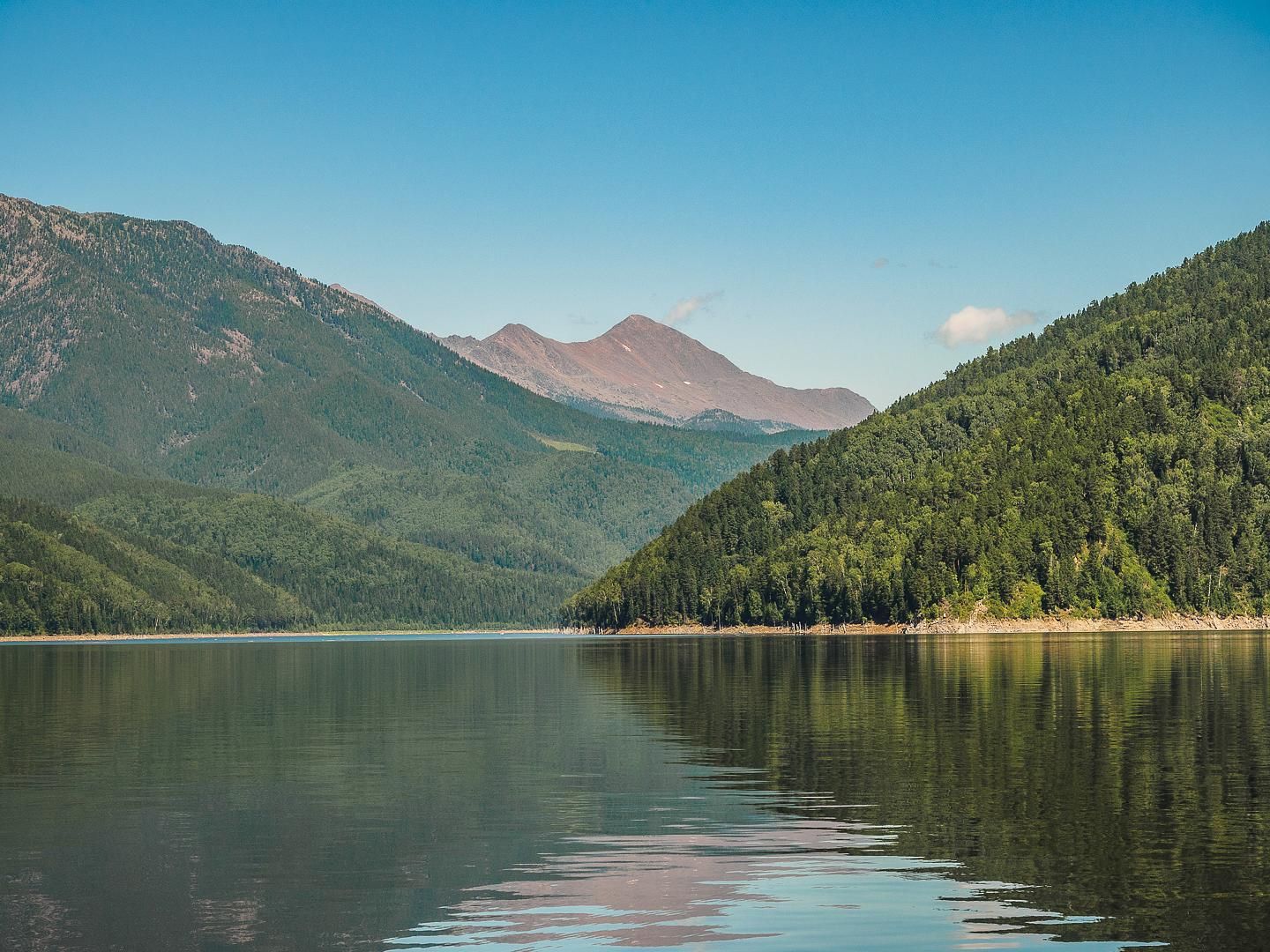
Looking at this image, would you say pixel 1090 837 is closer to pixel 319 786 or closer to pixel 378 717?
pixel 319 786

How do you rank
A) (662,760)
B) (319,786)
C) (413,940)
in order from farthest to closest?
(662,760) → (319,786) → (413,940)

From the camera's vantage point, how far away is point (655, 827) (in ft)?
186

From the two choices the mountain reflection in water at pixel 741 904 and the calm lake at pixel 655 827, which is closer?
the mountain reflection in water at pixel 741 904

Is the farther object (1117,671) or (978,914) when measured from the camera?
(1117,671)

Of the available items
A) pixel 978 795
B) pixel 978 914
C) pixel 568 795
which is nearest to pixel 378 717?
pixel 568 795

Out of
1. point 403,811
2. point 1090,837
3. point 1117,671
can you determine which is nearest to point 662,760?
point 403,811

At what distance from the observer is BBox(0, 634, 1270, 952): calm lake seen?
1625 inches

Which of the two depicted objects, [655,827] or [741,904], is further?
[655,827]

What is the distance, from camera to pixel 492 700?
129500mm

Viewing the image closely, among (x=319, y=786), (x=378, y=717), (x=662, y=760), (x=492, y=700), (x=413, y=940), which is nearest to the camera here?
(x=413, y=940)

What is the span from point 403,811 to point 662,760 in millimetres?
19300

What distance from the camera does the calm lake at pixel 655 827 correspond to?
4128 cm

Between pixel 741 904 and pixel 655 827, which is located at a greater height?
pixel 655 827

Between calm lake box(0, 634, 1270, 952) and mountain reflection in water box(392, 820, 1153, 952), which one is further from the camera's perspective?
calm lake box(0, 634, 1270, 952)
